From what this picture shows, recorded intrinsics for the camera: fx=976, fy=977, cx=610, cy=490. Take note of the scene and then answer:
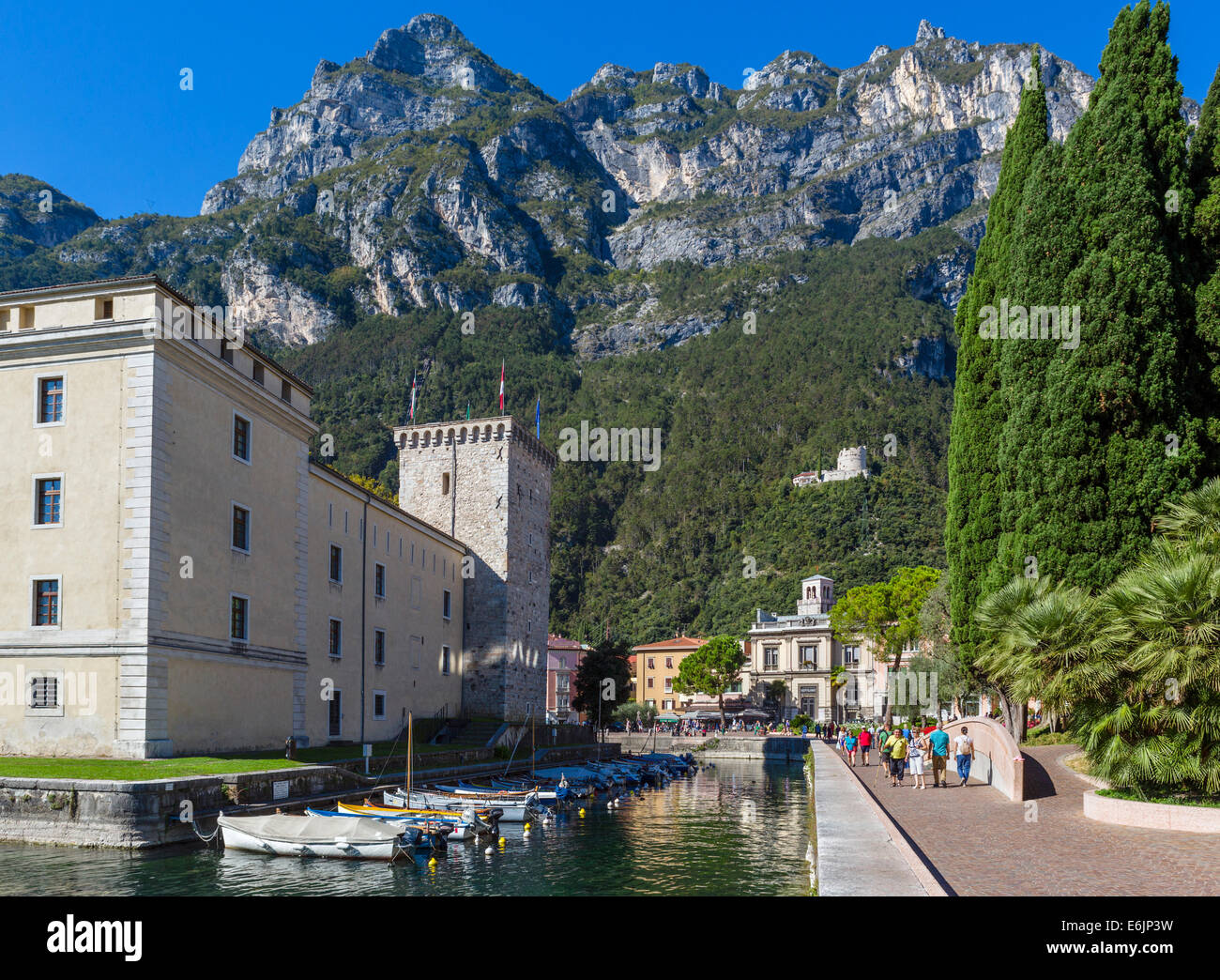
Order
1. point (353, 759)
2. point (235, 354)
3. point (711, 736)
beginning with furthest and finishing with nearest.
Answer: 1. point (711, 736)
2. point (353, 759)
3. point (235, 354)

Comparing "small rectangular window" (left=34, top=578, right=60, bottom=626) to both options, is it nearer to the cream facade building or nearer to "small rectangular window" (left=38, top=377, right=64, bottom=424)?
the cream facade building

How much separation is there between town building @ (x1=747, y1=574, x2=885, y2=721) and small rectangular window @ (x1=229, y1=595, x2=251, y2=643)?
83840 mm

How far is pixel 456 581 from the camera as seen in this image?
62312 mm

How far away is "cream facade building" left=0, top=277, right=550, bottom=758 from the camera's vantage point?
93.1 feet

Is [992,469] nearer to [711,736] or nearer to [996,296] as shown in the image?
[996,296]

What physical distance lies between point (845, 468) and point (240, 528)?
450 feet

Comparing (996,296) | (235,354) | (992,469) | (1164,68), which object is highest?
(1164,68)

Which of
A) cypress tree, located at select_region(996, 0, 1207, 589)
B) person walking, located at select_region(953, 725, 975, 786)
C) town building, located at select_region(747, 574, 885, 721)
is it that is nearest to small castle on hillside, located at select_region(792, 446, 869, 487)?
town building, located at select_region(747, 574, 885, 721)

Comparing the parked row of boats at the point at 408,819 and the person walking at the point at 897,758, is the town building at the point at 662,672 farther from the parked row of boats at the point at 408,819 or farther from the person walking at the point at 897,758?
the person walking at the point at 897,758

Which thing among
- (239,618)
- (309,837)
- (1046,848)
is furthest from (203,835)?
(1046,848)

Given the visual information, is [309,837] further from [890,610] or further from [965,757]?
[890,610]

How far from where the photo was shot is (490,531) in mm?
63875

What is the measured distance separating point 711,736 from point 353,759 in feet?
174
